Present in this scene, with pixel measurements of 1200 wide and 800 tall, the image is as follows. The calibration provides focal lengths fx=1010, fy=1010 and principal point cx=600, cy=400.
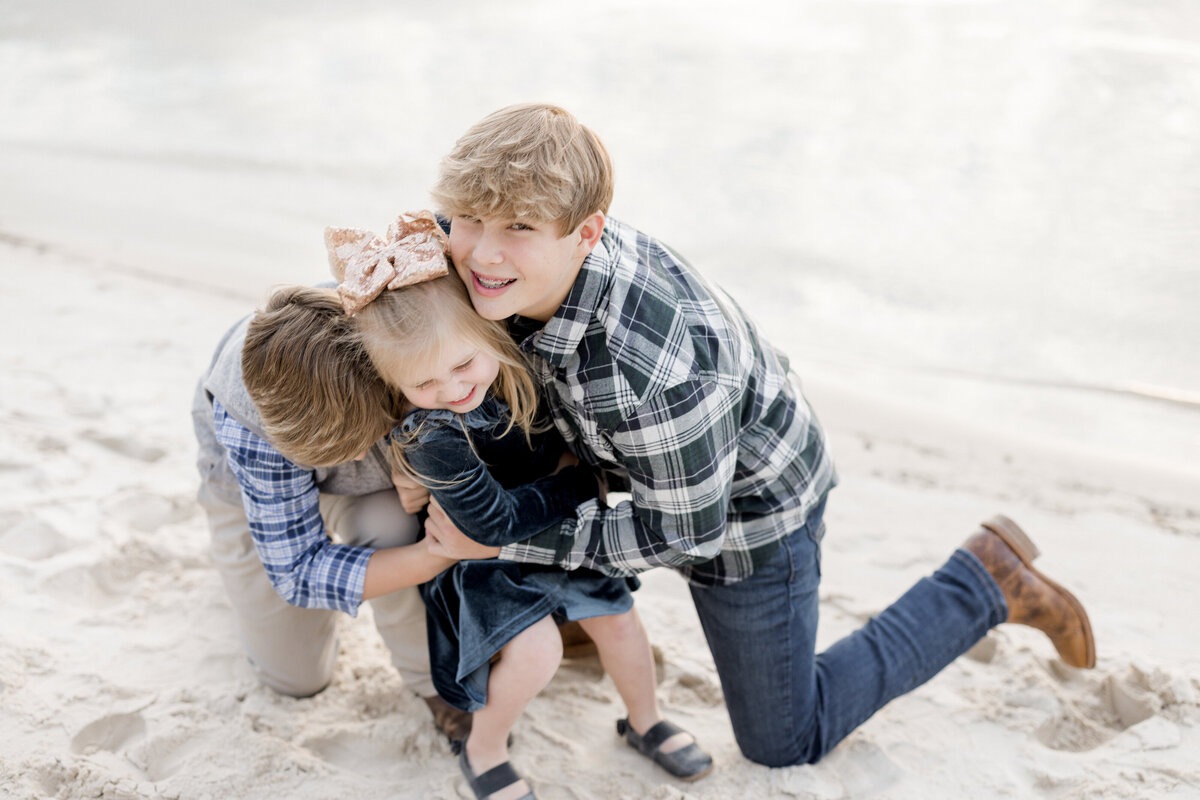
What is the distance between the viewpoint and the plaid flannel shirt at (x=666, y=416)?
203 cm

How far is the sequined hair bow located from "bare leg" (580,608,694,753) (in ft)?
3.23

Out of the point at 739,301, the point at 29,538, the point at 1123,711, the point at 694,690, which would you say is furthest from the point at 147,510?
the point at 739,301

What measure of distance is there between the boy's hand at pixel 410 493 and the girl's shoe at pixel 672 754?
0.83 meters

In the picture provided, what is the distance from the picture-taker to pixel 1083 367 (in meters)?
5.33

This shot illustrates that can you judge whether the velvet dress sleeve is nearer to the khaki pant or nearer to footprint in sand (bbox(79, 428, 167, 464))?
the khaki pant

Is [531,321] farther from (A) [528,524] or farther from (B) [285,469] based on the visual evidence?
(B) [285,469]

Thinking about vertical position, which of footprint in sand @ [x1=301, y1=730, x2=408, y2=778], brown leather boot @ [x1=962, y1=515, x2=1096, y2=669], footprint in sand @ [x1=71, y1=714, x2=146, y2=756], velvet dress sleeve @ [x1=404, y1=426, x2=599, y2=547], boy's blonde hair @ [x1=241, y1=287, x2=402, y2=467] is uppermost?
boy's blonde hair @ [x1=241, y1=287, x2=402, y2=467]

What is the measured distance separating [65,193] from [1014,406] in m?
6.57

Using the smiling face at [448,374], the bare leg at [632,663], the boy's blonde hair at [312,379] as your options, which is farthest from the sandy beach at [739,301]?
the smiling face at [448,374]

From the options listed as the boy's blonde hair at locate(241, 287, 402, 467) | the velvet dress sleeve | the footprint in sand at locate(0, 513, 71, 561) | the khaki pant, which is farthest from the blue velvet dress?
the footprint in sand at locate(0, 513, 71, 561)

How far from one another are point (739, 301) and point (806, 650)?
12.7ft

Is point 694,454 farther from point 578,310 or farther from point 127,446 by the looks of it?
point 127,446

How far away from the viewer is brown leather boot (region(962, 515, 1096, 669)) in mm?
2770

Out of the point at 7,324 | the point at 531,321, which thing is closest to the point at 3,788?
the point at 531,321
